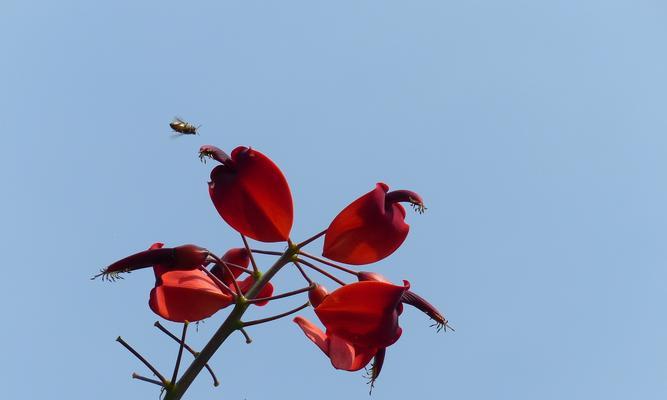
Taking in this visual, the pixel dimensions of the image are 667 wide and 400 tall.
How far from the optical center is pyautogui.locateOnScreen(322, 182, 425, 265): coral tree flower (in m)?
3.44

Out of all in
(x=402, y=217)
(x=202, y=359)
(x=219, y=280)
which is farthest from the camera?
(x=402, y=217)

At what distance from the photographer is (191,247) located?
3.21m

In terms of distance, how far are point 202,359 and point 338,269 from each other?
800 mm

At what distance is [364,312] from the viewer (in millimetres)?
3197

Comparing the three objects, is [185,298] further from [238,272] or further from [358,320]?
[358,320]

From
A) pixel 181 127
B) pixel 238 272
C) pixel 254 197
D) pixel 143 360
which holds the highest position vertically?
pixel 181 127

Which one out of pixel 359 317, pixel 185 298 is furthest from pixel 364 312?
pixel 185 298

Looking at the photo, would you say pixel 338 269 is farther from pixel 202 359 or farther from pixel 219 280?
pixel 202 359

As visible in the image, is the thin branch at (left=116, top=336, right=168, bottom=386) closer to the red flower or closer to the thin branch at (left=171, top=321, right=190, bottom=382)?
the thin branch at (left=171, top=321, right=190, bottom=382)

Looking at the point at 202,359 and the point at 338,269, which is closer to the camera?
the point at 202,359

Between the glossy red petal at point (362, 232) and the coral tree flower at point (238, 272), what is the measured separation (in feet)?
1.47

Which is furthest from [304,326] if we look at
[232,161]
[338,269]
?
[232,161]

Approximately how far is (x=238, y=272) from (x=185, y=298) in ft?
1.68

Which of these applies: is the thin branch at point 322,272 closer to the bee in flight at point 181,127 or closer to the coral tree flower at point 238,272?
→ the coral tree flower at point 238,272
